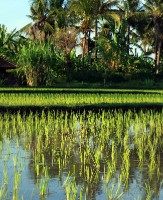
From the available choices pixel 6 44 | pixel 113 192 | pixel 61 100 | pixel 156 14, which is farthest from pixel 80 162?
pixel 156 14

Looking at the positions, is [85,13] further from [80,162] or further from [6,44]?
[80,162]

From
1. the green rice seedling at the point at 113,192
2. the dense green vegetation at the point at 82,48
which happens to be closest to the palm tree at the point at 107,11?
the dense green vegetation at the point at 82,48

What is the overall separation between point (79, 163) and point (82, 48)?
28.9 meters

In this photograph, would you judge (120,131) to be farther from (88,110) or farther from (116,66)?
(116,66)

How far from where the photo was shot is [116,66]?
34219 mm

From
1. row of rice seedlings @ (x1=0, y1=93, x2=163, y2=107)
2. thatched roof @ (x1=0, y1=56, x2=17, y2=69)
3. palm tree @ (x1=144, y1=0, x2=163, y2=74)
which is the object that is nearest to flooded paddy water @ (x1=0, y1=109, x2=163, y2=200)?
row of rice seedlings @ (x1=0, y1=93, x2=163, y2=107)

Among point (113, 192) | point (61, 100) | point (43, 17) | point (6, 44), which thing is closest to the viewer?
point (113, 192)

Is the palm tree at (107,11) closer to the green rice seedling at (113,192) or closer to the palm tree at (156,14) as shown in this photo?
the palm tree at (156,14)

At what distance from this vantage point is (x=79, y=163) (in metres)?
5.56

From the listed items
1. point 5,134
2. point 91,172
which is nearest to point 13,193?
point 91,172

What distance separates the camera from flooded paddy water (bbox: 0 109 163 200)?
4277 mm

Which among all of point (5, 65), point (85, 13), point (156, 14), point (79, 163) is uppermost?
point (156, 14)

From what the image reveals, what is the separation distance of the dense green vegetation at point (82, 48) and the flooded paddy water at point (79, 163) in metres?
19.2

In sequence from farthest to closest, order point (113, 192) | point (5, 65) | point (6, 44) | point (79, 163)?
point (6, 44) → point (5, 65) → point (79, 163) → point (113, 192)
